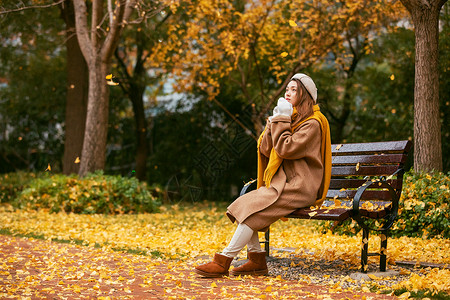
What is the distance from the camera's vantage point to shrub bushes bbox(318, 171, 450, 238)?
6.47 metres

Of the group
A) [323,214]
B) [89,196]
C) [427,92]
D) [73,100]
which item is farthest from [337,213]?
[73,100]

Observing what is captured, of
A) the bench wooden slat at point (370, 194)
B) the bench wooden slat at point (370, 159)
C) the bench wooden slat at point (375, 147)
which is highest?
the bench wooden slat at point (375, 147)

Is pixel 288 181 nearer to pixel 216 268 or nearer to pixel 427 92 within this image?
pixel 216 268

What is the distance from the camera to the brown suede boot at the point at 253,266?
468 cm

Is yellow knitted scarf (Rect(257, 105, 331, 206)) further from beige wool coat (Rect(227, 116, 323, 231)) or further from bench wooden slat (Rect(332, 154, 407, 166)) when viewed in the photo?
bench wooden slat (Rect(332, 154, 407, 166))

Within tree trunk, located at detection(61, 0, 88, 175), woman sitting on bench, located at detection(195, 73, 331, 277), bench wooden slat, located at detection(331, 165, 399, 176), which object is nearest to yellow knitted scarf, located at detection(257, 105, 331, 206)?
woman sitting on bench, located at detection(195, 73, 331, 277)

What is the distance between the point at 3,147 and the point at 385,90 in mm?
11521

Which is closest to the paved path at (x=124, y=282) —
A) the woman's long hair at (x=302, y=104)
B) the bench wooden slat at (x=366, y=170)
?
the bench wooden slat at (x=366, y=170)

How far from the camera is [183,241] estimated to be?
6922 mm

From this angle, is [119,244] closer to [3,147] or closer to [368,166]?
[368,166]

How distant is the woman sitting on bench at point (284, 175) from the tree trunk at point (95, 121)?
7.41 m

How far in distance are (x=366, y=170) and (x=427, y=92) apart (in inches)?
121

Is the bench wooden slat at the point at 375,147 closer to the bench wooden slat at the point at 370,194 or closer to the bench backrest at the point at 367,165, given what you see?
the bench backrest at the point at 367,165

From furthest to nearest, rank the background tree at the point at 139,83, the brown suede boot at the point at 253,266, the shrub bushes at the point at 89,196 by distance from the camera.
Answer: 1. the background tree at the point at 139,83
2. the shrub bushes at the point at 89,196
3. the brown suede boot at the point at 253,266
